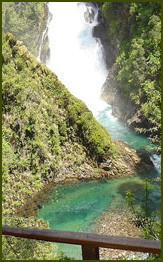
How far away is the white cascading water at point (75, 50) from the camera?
22250mm

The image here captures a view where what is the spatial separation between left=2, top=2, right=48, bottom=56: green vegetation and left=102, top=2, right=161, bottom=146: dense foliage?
335 inches

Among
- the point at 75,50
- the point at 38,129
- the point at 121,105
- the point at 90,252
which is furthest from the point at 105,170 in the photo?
the point at 75,50

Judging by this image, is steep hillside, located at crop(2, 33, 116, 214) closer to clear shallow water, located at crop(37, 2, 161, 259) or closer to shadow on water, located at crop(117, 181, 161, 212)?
clear shallow water, located at crop(37, 2, 161, 259)

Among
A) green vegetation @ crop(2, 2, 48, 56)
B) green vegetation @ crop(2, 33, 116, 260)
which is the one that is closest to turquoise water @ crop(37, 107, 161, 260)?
green vegetation @ crop(2, 33, 116, 260)

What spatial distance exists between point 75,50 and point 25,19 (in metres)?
5.75

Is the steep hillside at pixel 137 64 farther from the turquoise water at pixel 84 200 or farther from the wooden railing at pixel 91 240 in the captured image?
the wooden railing at pixel 91 240

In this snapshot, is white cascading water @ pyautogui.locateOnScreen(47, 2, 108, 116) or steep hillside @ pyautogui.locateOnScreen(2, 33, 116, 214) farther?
white cascading water @ pyautogui.locateOnScreen(47, 2, 108, 116)

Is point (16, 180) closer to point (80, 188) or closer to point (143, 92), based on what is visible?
point (80, 188)

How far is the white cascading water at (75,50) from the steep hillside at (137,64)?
3.68 m

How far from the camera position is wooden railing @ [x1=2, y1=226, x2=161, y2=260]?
132 cm

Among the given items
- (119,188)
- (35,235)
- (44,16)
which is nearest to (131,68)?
(119,188)

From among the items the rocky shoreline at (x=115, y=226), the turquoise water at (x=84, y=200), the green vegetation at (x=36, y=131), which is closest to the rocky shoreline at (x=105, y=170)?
the green vegetation at (x=36, y=131)

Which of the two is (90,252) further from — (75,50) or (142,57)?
(75,50)

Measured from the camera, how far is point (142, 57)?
47.6 ft
